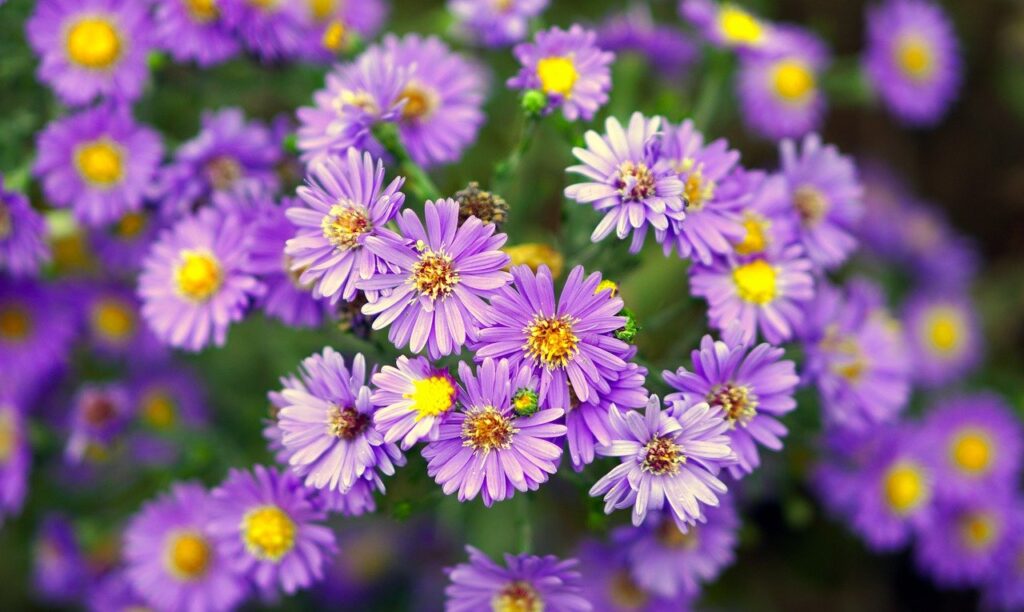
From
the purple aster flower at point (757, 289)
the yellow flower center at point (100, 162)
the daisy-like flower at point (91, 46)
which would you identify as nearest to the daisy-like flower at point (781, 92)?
the purple aster flower at point (757, 289)

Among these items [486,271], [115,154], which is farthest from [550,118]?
[115,154]

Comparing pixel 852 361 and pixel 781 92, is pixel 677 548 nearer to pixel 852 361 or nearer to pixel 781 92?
pixel 852 361

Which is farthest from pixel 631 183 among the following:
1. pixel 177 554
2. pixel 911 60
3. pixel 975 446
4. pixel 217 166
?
pixel 911 60

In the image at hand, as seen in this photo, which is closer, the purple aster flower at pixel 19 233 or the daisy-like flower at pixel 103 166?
the purple aster flower at pixel 19 233

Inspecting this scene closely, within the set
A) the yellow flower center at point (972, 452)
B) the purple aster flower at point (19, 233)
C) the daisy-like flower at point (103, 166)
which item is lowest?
the yellow flower center at point (972, 452)

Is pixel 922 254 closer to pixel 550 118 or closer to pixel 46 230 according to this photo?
pixel 550 118

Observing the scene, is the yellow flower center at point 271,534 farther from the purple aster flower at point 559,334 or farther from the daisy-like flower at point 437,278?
the purple aster flower at point 559,334

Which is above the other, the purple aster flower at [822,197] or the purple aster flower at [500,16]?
the purple aster flower at [500,16]
